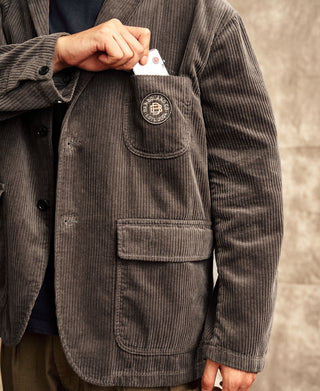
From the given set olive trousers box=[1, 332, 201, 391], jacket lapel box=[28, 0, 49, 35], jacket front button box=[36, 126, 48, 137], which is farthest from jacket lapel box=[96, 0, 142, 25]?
olive trousers box=[1, 332, 201, 391]

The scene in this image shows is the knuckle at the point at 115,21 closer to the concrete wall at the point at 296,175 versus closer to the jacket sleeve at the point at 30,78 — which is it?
the jacket sleeve at the point at 30,78

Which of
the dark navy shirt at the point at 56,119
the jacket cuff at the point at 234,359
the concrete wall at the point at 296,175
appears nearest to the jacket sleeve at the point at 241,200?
the jacket cuff at the point at 234,359

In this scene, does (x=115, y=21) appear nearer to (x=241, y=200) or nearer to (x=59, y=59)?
(x=59, y=59)

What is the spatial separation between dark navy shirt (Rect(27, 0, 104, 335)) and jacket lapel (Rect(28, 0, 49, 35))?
40mm

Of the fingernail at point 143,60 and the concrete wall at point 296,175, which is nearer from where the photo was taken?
the fingernail at point 143,60

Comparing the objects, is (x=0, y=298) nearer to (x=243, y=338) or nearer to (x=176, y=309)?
(x=176, y=309)

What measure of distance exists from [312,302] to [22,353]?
94 cm

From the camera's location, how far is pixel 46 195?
806mm

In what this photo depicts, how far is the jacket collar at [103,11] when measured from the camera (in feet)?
2.62

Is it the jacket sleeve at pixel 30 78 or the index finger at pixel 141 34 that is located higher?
the index finger at pixel 141 34

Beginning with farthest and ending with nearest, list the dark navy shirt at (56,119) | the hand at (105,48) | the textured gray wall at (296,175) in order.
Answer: the textured gray wall at (296,175), the dark navy shirt at (56,119), the hand at (105,48)

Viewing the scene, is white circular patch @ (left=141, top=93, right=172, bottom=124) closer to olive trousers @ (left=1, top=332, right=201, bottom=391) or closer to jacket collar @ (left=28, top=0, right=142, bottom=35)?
jacket collar @ (left=28, top=0, right=142, bottom=35)

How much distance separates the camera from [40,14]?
0.82m

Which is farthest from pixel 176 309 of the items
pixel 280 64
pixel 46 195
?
pixel 280 64
